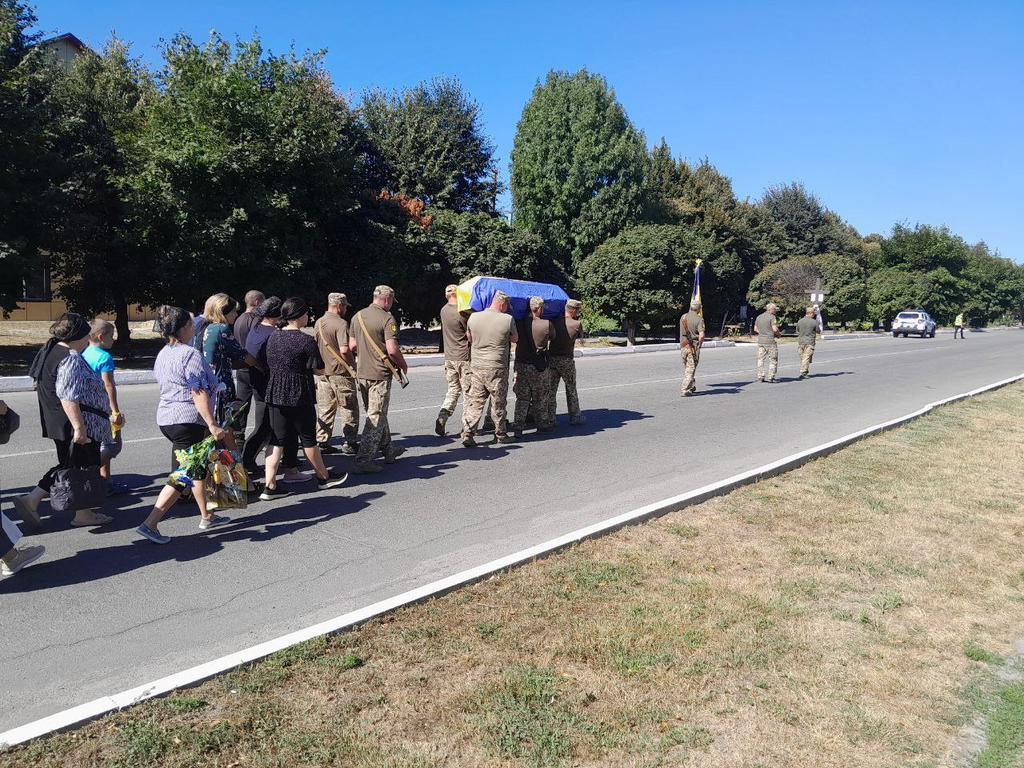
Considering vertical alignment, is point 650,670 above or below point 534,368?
below

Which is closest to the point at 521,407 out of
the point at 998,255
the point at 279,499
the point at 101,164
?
the point at 279,499

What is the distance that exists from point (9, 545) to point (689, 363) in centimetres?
1274

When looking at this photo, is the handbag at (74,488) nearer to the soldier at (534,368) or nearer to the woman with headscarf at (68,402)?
the woman with headscarf at (68,402)

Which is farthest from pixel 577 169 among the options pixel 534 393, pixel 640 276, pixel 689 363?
pixel 534 393

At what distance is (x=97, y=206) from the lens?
23328 millimetres

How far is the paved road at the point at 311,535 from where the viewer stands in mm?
4285

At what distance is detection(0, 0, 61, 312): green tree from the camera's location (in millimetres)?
18047

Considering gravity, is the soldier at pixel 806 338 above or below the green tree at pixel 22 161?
below

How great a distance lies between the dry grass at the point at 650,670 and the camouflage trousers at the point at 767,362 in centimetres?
1284

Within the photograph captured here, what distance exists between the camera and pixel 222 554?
5746 millimetres

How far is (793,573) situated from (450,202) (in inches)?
1230

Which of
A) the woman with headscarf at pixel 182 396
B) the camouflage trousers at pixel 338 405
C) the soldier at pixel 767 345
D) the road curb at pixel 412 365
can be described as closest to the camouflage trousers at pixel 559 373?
the camouflage trousers at pixel 338 405

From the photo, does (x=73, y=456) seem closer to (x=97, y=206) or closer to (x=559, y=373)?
(x=559, y=373)

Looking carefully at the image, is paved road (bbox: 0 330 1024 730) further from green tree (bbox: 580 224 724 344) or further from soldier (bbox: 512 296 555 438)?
green tree (bbox: 580 224 724 344)
